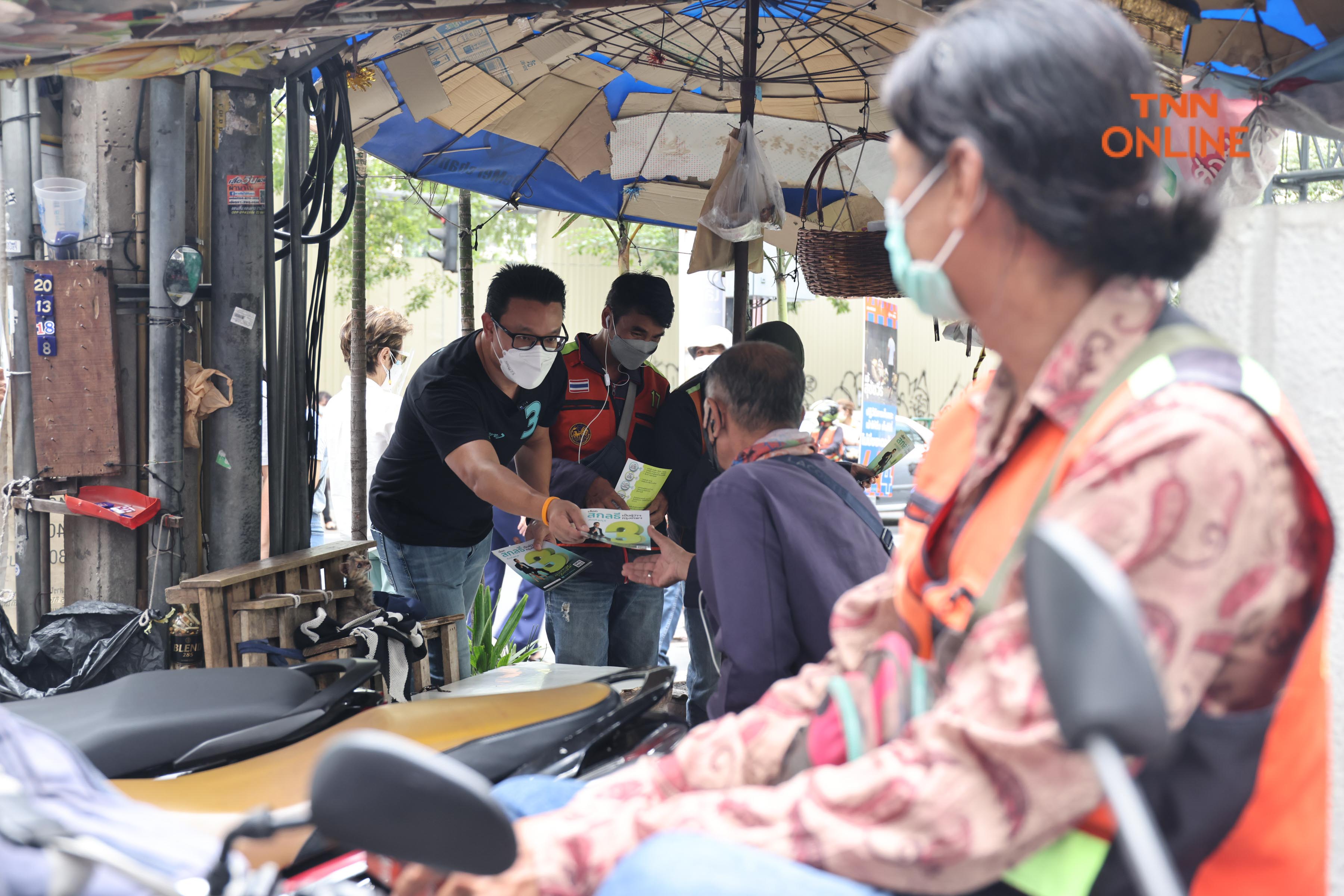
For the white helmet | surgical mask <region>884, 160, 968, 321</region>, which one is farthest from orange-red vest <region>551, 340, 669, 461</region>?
the white helmet

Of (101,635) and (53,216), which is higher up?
(53,216)

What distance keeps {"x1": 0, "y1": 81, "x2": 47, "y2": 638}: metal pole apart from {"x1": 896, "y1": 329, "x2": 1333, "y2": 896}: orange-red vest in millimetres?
3393

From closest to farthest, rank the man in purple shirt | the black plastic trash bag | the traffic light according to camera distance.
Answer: the man in purple shirt, the black plastic trash bag, the traffic light

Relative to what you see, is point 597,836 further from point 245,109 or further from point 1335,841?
point 245,109

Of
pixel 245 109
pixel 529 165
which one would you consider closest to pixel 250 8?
pixel 245 109

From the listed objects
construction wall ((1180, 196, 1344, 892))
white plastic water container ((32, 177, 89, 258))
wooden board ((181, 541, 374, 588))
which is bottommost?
wooden board ((181, 541, 374, 588))

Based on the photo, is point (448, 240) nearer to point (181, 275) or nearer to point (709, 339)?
point (709, 339)

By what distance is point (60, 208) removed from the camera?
11.4ft

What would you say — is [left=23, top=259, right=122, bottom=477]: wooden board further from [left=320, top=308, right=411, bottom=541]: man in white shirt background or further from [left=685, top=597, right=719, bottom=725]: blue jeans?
[left=320, top=308, right=411, bottom=541]: man in white shirt background

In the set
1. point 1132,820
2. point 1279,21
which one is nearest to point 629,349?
point 1279,21

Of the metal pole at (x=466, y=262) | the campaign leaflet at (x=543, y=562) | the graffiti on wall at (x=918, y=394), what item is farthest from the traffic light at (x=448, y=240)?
the graffiti on wall at (x=918, y=394)

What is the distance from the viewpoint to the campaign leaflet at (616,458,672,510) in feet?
13.4

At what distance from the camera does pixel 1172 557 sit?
965 mm

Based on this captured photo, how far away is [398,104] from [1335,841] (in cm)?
499
